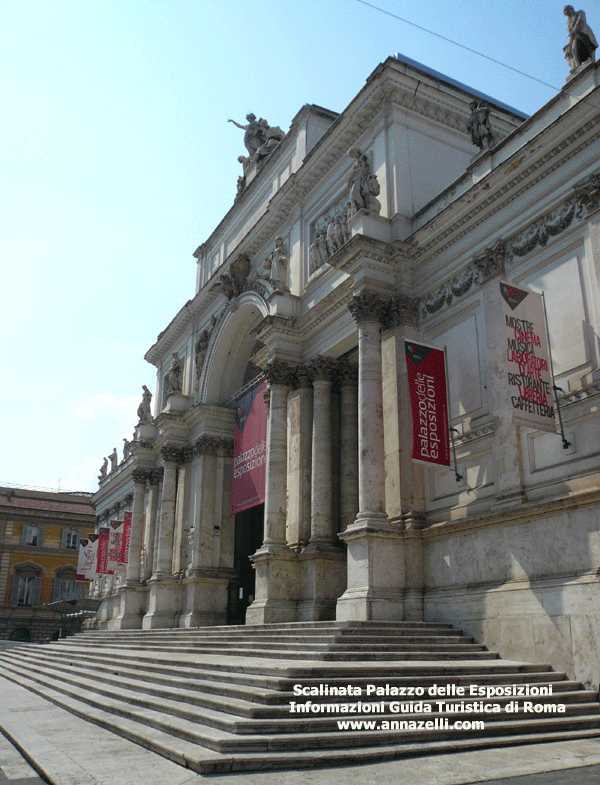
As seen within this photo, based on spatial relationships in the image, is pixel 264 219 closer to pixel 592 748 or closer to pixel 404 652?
pixel 404 652

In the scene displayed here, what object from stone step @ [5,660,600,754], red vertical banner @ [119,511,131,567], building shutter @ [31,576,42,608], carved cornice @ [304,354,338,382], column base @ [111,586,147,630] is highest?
carved cornice @ [304,354,338,382]

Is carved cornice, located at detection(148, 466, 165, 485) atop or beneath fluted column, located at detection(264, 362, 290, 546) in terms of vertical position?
atop

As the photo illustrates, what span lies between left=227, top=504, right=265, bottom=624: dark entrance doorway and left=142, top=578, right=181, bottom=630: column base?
2.57 m

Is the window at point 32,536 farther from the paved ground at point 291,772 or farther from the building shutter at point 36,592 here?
the paved ground at point 291,772

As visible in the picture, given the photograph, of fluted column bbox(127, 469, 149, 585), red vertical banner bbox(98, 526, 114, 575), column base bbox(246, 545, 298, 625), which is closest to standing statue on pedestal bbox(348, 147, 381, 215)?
column base bbox(246, 545, 298, 625)

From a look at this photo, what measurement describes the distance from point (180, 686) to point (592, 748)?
5864 millimetres

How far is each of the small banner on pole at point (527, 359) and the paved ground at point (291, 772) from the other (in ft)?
16.8

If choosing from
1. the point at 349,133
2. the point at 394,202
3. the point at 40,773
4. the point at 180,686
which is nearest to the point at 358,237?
the point at 394,202

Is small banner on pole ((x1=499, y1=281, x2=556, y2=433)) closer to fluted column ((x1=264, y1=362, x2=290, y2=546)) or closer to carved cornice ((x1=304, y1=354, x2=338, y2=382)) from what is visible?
carved cornice ((x1=304, y1=354, x2=338, y2=382))

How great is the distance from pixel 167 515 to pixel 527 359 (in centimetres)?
2022

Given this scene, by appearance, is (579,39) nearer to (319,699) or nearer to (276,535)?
(319,699)

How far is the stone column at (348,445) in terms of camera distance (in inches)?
748

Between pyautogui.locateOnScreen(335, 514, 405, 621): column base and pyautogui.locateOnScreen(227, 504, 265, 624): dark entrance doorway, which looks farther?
pyautogui.locateOnScreen(227, 504, 265, 624): dark entrance doorway

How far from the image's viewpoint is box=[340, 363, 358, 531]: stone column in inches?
748
